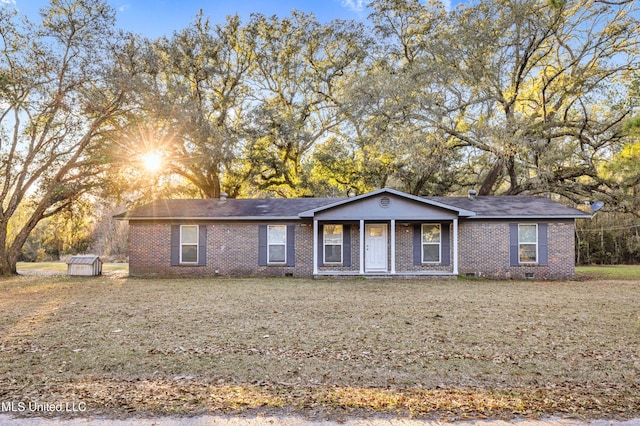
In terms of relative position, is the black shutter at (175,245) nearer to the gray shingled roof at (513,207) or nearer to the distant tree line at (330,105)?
the distant tree line at (330,105)

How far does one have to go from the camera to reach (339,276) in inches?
575

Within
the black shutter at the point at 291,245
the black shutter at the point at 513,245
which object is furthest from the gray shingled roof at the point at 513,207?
the black shutter at the point at 291,245

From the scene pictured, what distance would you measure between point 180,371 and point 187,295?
6.17 meters

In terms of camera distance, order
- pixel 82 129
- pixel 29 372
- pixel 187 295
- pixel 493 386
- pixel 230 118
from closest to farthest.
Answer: pixel 493 386 < pixel 29 372 < pixel 187 295 < pixel 82 129 < pixel 230 118

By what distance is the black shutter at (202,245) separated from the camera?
606 inches

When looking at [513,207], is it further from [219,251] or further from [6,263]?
[6,263]

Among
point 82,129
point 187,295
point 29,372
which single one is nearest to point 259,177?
point 82,129

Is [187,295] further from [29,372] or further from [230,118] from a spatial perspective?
[230,118]

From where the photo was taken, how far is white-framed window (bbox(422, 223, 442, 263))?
14984 mm

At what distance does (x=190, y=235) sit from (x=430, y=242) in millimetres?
9017

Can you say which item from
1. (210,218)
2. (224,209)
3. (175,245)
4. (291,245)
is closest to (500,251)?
(291,245)

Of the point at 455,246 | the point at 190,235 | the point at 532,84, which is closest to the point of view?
the point at 455,246

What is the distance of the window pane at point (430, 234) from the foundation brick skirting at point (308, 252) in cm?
48

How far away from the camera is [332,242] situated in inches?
605
